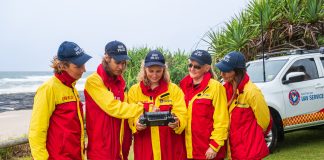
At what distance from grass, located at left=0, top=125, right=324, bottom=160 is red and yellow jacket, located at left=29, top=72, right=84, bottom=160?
4637 mm

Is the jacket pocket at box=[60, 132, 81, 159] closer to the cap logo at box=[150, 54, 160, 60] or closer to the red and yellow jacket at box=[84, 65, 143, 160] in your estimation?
the red and yellow jacket at box=[84, 65, 143, 160]

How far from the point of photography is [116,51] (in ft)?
13.1

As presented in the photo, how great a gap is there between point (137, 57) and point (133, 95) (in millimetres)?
13011

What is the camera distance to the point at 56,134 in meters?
3.71

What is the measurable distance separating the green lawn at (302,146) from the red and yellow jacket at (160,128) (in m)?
4.18

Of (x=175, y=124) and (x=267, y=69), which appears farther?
(x=267, y=69)

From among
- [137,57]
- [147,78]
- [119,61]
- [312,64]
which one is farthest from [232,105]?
[137,57]

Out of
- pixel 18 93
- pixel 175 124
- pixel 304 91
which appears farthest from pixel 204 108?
pixel 18 93

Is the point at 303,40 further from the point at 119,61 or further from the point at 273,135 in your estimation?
the point at 119,61

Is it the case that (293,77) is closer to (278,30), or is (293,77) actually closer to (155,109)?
(155,109)

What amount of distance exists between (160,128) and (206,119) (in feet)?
1.36

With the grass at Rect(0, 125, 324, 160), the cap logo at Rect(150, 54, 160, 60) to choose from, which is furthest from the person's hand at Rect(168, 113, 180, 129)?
the grass at Rect(0, 125, 324, 160)

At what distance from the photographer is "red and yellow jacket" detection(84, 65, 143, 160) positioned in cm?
387

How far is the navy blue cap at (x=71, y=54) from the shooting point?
378 cm
